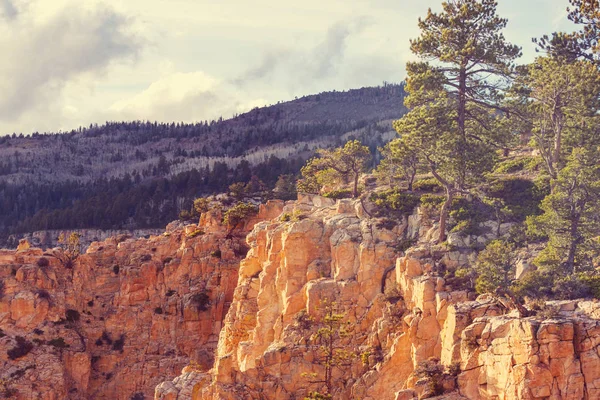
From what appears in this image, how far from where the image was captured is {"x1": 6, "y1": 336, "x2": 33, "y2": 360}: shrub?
88.0 m

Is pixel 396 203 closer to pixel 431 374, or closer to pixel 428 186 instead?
pixel 428 186

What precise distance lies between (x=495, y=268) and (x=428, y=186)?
67.8 feet

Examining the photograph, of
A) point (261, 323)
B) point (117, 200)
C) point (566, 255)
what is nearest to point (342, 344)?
point (261, 323)

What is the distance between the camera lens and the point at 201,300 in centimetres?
9212

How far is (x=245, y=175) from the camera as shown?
165 m

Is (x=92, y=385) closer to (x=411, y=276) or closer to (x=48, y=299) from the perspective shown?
(x=48, y=299)

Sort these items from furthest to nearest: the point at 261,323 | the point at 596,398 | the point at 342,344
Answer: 1. the point at 261,323
2. the point at 342,344
3. the point at 596,398

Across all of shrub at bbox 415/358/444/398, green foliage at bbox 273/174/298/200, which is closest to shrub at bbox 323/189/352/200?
shrub at bbox 415/358/444/398

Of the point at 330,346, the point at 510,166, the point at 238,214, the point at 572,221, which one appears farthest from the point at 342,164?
the point at 572,221

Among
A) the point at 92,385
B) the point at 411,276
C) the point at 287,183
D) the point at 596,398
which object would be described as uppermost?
the point at 287,183

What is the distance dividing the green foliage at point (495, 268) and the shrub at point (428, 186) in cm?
1669

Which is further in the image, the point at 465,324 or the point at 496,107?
the point at 496,107

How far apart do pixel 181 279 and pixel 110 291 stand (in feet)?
28.3

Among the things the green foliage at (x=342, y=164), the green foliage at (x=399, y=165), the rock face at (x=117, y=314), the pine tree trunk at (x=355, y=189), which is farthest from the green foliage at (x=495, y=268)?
the rock face at (x=117, y=314)
